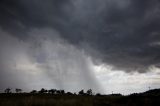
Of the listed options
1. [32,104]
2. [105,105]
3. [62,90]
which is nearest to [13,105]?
[32,104]

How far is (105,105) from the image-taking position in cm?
2778

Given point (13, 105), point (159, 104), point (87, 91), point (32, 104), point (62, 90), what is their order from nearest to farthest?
point (13, 105), point (32, 104), point (159, 104), point (87, 91), point (62, 90)

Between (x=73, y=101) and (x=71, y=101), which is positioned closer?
(x=71, y=101)

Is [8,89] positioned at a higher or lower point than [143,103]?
higher

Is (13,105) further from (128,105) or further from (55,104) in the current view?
(128,105)

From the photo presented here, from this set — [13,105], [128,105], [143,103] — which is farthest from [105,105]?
[13,105]

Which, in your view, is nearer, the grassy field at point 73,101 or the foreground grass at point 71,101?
the foreground grass at point 71,101

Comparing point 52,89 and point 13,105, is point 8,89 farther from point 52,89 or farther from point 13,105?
point 13,105

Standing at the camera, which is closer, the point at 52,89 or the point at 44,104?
the point at 44,104

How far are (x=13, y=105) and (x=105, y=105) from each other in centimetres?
1236

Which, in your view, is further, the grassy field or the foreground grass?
the grassy field

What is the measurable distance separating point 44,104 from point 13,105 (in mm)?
4211

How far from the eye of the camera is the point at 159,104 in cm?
2678

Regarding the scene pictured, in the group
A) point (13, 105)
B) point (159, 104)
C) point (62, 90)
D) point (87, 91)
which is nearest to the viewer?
point (13, 105)
